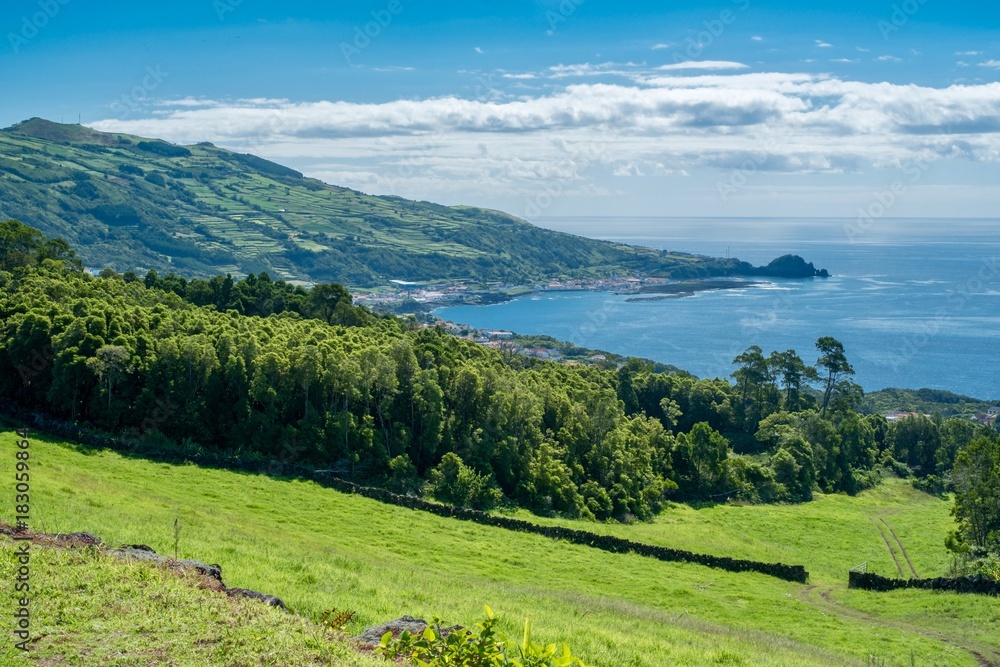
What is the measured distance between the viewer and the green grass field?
17.6 m

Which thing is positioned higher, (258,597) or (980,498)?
(258,597)

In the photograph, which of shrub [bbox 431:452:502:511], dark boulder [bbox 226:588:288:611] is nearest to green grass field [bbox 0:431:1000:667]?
dark boulder [bbox 226:588:288:611]

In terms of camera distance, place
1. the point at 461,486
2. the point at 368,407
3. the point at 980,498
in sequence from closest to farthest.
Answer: the point at 980,498 → the point at 461,486 → the point at 368,407

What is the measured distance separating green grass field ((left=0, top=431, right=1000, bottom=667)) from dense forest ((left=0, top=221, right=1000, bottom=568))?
4.25m

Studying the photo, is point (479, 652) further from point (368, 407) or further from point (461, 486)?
point (368, 407)

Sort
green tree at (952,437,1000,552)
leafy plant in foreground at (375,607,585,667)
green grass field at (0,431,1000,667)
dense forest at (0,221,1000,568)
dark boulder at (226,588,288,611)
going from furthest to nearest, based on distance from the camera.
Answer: dense forest at (0,221,1000,568), green tree at (952,437,1000,552), green grass field at (0,431,1000,667), dark boulder at (226,588,288,611), leafy plant in foreground at (375,607,585,667)

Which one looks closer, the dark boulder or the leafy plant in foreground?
the leafy plant in foreground

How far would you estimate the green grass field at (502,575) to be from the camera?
1761 centimetres

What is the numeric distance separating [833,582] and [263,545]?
1027 inches

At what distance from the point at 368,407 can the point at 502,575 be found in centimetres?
1889

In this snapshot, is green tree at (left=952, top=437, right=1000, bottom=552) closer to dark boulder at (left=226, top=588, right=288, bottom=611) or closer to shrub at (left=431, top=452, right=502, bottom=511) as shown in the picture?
shrub at (left=431, top=452, right=502, bottom=511)

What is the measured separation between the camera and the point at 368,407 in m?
45.3

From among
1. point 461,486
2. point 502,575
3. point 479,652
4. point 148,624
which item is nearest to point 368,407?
point 461,486

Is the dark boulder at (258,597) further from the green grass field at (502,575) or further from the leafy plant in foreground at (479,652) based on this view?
the leafy plant in foreground at (479,652)
